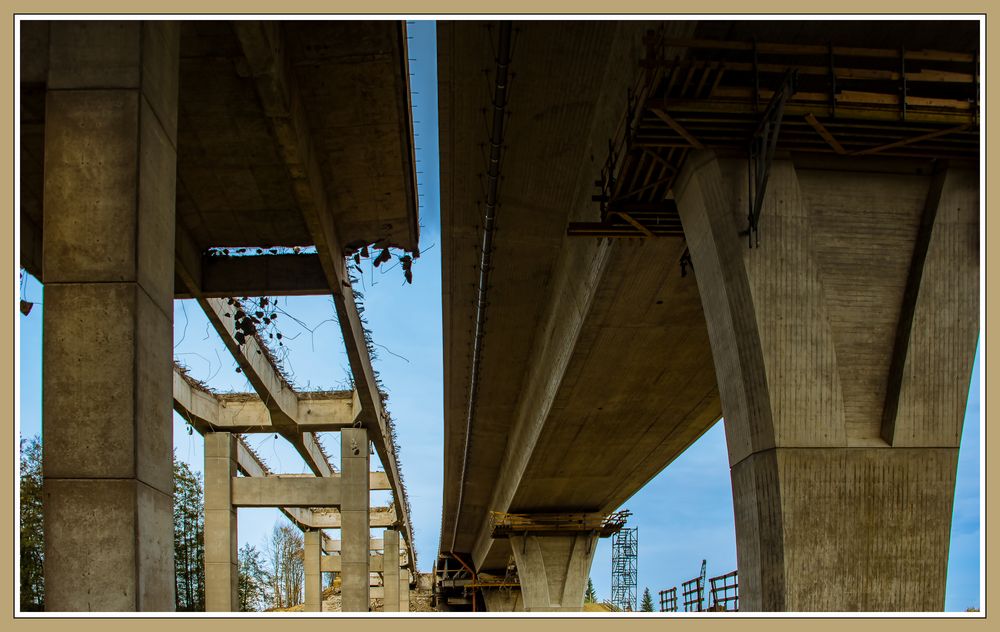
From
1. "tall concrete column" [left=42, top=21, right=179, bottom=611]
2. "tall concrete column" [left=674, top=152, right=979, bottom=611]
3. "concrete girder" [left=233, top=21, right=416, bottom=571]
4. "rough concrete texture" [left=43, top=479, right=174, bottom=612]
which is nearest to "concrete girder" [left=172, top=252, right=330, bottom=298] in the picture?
"concrete girder" [left=233, top=21, right=416, bottom=571]

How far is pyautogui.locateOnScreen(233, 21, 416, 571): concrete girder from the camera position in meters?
11.3

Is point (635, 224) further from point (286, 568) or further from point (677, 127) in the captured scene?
point (286, 568)

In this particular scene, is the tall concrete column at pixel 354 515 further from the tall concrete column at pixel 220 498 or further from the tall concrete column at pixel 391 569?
the tall concrete column at pixel 391 569

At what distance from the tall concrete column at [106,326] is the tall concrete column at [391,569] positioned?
47560mm

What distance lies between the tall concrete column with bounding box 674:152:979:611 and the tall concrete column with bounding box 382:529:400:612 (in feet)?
151

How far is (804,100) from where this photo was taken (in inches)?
425

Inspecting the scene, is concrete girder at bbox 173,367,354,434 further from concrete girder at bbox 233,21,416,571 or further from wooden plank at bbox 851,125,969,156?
wooden plank at bbox 851,125,969,156

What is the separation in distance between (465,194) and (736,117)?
7244 mm

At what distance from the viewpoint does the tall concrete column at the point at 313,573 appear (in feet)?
146

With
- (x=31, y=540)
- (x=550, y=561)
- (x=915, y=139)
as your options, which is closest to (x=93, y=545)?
(x=915, y=139)

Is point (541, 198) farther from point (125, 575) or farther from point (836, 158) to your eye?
point (125, 575)

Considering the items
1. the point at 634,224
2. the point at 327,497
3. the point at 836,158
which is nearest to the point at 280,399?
the point at 327,497

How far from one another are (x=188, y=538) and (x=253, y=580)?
16.7 m

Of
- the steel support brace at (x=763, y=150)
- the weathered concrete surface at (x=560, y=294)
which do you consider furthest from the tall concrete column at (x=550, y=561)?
the steel support brace at (x=763, y=150)
